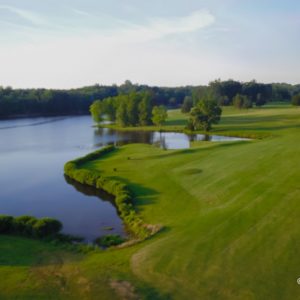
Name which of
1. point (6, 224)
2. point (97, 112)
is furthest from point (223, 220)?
point (97, 112)

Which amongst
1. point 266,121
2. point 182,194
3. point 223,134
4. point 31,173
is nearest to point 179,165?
point 182,194

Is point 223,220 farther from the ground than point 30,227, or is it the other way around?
point 223,220

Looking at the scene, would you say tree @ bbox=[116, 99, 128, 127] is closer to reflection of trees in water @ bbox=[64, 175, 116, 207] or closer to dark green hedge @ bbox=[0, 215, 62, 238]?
reflection of trees in water @ bbox=[64, 175, 116, 207]

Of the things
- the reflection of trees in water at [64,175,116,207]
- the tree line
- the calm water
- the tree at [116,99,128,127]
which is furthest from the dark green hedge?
the tree at [116,99,128,127]

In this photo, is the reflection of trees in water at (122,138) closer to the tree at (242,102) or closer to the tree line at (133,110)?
the tree line at (133,110)

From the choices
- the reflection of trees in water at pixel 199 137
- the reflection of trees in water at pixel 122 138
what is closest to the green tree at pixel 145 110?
the reflection of trees in water at pixel 122 138

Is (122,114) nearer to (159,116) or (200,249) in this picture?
(159,116)

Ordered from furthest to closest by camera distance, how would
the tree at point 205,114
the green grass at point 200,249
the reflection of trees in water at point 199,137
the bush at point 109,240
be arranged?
1. the tree at point 205,114
2. the reflection of trees in water at point 199,137
3. the bush at point 109,240
4. the green grass at point 200,249
